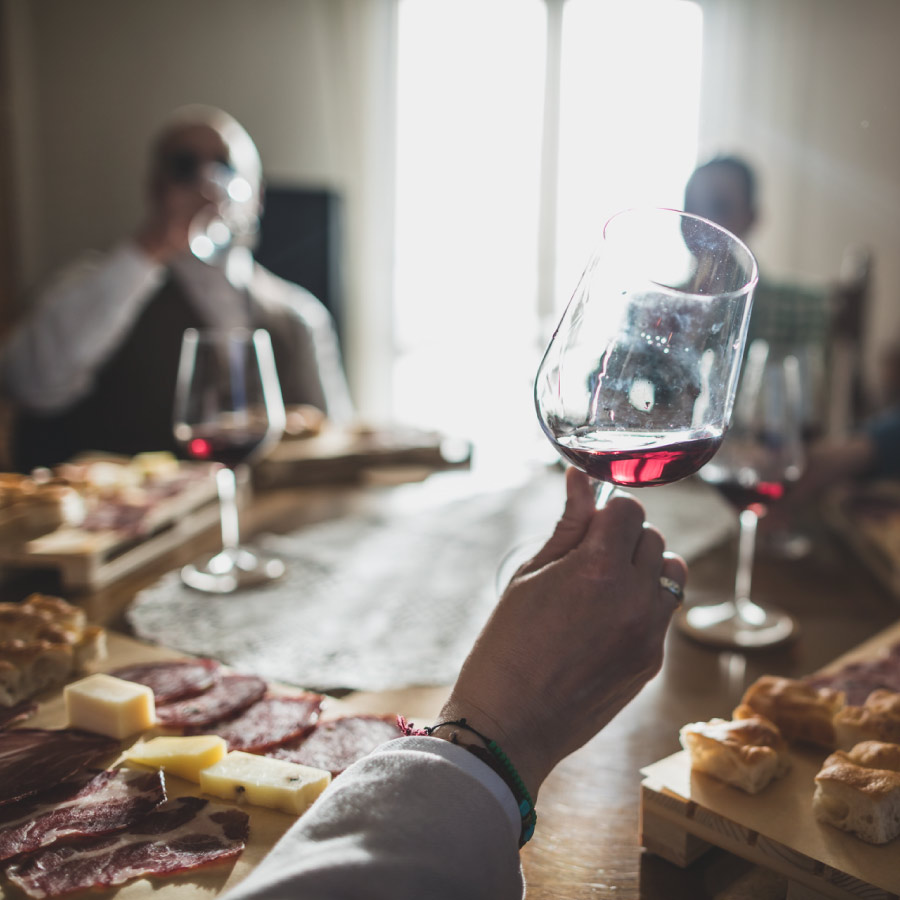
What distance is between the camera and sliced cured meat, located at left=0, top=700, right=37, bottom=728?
73cm

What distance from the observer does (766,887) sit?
1.93 ft

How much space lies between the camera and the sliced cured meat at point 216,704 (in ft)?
2.38

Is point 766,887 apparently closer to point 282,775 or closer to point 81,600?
point 282,775

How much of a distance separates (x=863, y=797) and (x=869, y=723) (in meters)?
0.13

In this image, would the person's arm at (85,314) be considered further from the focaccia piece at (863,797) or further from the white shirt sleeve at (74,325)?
the focaccia piece at (863,797)

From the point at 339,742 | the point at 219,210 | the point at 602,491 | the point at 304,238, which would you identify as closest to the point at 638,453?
the point at 602,491

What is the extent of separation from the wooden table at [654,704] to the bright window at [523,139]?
3.35 meters

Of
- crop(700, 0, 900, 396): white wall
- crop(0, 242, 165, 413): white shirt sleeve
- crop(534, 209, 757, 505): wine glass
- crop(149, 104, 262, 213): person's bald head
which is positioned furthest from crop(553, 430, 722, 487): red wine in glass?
crop(700, 0, 900, 396): white wall

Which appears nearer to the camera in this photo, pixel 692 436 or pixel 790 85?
pixel 692 436

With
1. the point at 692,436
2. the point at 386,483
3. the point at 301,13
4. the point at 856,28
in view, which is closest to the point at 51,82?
the point at 301,13

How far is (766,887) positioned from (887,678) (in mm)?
308

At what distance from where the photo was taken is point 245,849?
569mm

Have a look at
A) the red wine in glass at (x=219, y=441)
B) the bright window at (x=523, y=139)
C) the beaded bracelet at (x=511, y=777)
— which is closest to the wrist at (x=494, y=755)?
the beaded bracelet at (x=511, y=777)

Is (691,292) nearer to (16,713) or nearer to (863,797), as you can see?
(863,797)
